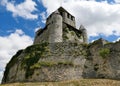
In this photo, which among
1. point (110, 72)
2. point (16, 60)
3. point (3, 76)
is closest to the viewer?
point (110, 72)

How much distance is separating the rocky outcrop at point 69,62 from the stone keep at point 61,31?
A: 5131mm

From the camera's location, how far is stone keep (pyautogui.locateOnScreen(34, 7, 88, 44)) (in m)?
35.5

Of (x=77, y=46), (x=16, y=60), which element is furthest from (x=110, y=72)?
(x=16, y=60)

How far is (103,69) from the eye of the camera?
90.8 ft

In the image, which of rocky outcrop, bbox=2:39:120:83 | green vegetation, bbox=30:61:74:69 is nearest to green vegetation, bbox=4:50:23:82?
rocky outcrop, bbox=2:39:120:83

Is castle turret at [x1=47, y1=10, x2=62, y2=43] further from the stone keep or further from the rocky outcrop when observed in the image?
the rocky outcrop

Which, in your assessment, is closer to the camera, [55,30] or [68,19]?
[55,30]

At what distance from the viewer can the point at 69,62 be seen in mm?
28516

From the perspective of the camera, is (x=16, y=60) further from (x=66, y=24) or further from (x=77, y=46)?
(x=66, y=24)

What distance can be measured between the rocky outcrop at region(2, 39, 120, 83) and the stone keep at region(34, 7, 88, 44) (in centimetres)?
513

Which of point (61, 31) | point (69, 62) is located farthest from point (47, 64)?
point (61, 31)

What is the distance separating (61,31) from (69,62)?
27.9 feet

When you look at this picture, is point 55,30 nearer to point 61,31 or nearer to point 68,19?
point 61,31

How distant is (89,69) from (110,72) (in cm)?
255
